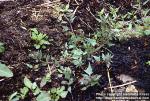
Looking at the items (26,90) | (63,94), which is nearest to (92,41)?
(63,94)

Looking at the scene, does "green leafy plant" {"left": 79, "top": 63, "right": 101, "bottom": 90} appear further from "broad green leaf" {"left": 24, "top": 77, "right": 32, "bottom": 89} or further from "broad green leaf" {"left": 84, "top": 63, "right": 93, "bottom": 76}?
"broad green leaf" {"left": 24, "top": 77, "right": 32, "bottom": 89}

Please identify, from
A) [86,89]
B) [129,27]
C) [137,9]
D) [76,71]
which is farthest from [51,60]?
[137,9]

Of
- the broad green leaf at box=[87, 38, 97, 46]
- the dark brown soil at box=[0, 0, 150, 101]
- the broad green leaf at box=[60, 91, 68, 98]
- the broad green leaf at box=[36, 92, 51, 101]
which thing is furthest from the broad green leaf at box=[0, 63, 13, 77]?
the broad green leaf at box=[87, 38, 97, 46]

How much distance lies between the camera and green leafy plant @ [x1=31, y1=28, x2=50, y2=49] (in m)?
2.28

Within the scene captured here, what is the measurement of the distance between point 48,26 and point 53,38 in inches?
5.3

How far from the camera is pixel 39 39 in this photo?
7.52 ft

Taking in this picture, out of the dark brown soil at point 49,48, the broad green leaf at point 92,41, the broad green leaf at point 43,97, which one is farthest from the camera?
the broad green leaf at point 92,41

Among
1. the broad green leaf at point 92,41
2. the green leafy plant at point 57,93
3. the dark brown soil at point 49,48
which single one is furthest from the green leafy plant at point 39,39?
the green leafy plant at point 57,93

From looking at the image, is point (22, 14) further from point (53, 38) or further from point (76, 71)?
point (76, 71)

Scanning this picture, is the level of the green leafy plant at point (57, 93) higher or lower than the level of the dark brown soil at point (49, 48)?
lower

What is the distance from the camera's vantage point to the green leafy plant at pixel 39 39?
7.49ft

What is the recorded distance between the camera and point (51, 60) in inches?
87.0

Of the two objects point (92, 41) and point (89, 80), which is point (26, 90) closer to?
point (89, 80)

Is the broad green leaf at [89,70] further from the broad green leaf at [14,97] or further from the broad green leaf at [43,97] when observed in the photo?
the broad green leaf at [14,97]
